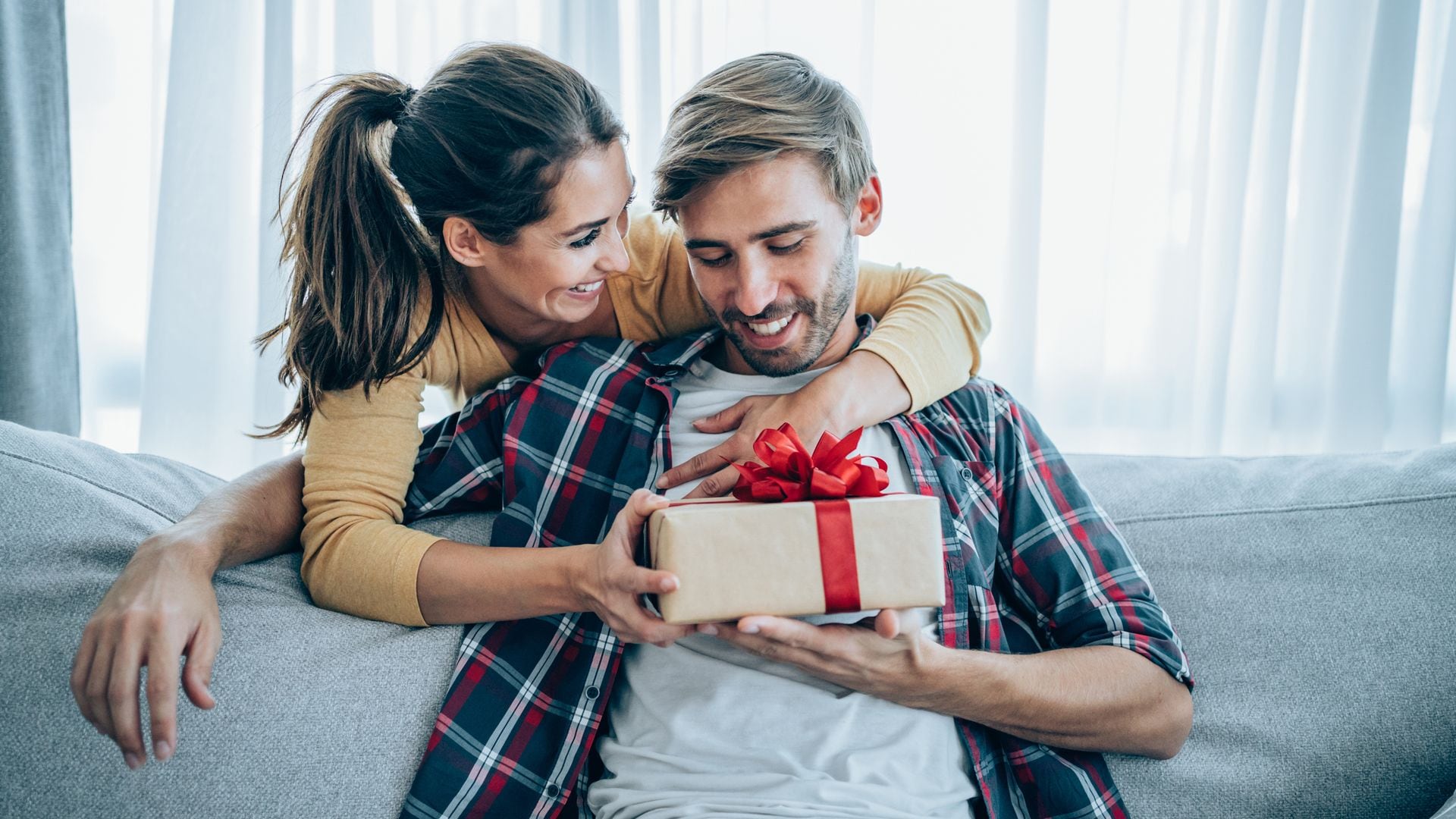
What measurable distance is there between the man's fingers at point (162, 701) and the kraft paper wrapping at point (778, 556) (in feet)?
1.52

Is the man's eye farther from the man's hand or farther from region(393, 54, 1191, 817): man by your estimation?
the man's hand

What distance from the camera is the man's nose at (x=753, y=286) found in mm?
1173

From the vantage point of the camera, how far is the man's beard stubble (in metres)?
1.24

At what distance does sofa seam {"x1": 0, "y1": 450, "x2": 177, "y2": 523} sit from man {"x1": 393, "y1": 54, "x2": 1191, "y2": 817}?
0.31m

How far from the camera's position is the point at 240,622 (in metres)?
1.06

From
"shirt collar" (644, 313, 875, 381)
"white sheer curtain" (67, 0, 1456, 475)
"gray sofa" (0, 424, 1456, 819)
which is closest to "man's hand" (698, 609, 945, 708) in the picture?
"gray sofa" (0, 424, 1456, 819)

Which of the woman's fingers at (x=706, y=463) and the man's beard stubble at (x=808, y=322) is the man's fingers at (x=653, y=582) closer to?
the woman's fingers at (x=706, y=463)

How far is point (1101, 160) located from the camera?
194 centimetres

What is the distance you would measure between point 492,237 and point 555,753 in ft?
2.24

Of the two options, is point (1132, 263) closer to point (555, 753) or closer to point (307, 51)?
point (555, 753)

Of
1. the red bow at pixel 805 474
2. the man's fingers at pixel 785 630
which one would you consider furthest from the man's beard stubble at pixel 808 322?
the man's fingers at pixel 785 630

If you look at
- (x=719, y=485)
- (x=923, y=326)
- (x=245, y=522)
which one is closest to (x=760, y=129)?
(x=923, y=326)

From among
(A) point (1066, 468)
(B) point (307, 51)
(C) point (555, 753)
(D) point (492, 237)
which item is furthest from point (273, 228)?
(A) point (1066, 468)

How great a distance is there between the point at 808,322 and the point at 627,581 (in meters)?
0.49
